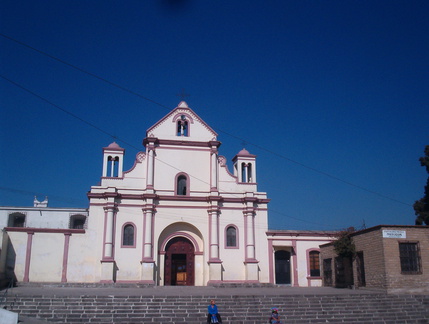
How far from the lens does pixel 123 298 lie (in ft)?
68.8

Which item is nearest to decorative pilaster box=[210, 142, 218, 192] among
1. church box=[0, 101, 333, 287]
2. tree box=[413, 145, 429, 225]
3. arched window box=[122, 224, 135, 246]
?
church box=[0, 101, 333, 287]

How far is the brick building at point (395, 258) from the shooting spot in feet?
78.9

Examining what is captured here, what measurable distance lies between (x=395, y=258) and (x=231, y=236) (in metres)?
12.2

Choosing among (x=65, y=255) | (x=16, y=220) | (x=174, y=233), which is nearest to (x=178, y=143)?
(x=174, y=233)

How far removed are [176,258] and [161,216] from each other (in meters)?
3.19

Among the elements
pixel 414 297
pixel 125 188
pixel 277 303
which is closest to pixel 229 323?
pixel 277 303

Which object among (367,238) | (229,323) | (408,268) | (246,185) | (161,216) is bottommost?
(229,323)

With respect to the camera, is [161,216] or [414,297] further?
[161,216]

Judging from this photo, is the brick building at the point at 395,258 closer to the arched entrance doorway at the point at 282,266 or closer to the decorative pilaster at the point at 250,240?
the decorative pilaster at the point at 250,240

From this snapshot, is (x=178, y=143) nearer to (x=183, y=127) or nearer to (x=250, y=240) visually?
(x=183, y=127)

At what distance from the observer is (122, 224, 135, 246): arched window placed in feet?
103

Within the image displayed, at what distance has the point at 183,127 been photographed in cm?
3484

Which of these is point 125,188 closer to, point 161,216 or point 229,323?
point 161,216

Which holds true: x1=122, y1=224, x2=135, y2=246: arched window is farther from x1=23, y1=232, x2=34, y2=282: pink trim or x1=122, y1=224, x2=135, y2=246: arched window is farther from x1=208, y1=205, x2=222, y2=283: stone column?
x1=23, y1=232, x2=34, y2=282: pink trim
